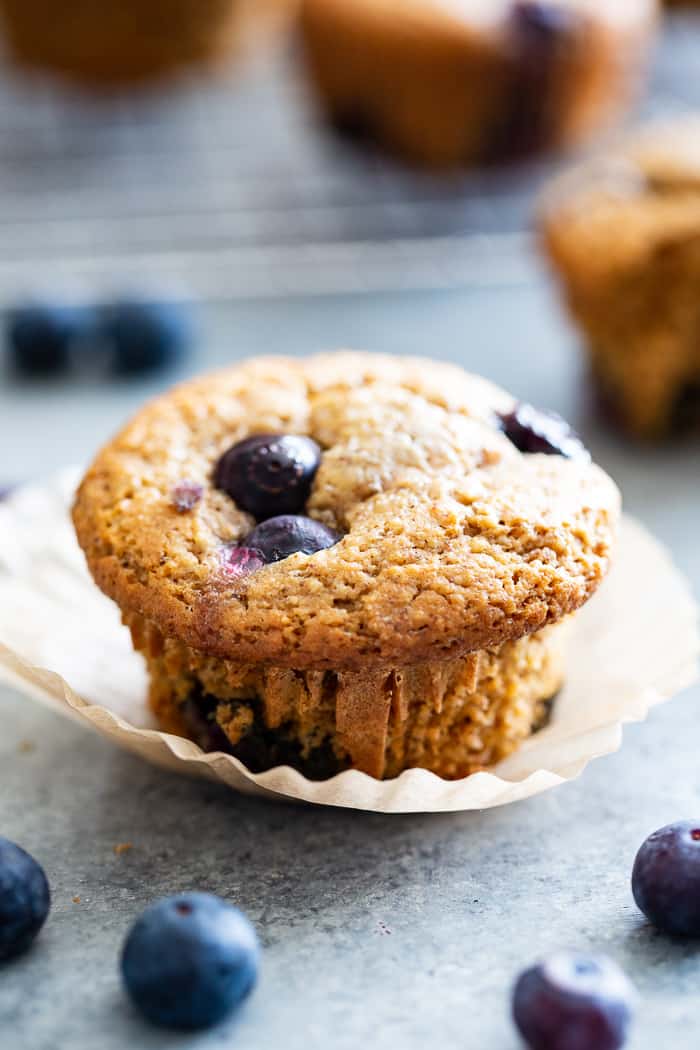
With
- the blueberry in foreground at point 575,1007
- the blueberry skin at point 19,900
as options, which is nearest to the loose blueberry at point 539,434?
the blueberry in foreground at point 575,1007

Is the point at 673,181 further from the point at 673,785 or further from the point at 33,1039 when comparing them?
the point at 33,1039

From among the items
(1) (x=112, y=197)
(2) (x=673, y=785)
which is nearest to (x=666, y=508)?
(2) (x=673, y=785)

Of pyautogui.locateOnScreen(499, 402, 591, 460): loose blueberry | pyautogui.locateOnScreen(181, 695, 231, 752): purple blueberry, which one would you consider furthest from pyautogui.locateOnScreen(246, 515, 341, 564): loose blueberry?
pyautogui.locateOnScreen(499, 402, 591, 460): loose blueberry

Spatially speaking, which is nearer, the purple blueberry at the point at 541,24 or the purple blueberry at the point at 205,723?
the purple blueberry at the point at 205,723

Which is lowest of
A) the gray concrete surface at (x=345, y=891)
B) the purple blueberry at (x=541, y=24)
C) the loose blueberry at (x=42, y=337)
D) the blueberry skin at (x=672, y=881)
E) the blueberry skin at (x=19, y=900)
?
the loose blueberry at (x=42, y=337)

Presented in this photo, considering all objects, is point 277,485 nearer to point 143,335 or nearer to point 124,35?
point 143,335

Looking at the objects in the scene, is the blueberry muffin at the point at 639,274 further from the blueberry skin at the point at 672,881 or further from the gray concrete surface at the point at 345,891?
the blueberry skin at the point at 672,881

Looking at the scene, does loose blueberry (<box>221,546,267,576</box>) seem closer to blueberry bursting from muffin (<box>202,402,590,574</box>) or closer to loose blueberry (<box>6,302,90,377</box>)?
blueberry bursting from muffin (<box>202,402,590,574</box>)

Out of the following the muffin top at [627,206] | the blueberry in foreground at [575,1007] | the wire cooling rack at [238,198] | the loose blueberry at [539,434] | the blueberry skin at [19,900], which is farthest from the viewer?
the wire cooling rack at [238,198]
